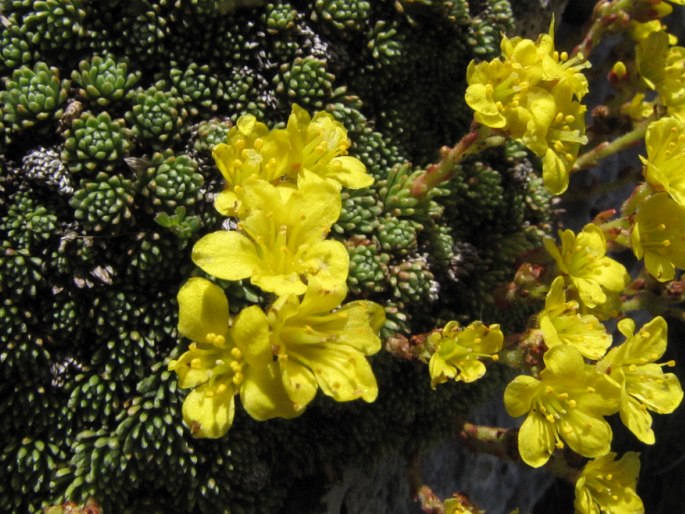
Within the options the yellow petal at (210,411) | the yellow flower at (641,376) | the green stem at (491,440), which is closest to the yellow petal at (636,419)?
the yellow flower at (641,376)

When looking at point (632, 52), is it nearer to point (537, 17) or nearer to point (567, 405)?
point (537, 17)

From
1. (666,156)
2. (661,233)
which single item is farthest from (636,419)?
(666,156)

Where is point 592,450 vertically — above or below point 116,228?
below

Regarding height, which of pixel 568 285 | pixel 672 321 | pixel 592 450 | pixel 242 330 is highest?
pixel 242 330

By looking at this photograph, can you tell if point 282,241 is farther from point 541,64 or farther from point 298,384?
point 541,64

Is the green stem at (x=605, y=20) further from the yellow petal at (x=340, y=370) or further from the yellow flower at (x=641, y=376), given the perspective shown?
the yellow petal at (x=340, y=370)

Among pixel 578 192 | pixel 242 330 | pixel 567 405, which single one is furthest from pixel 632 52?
pixel 242 330
